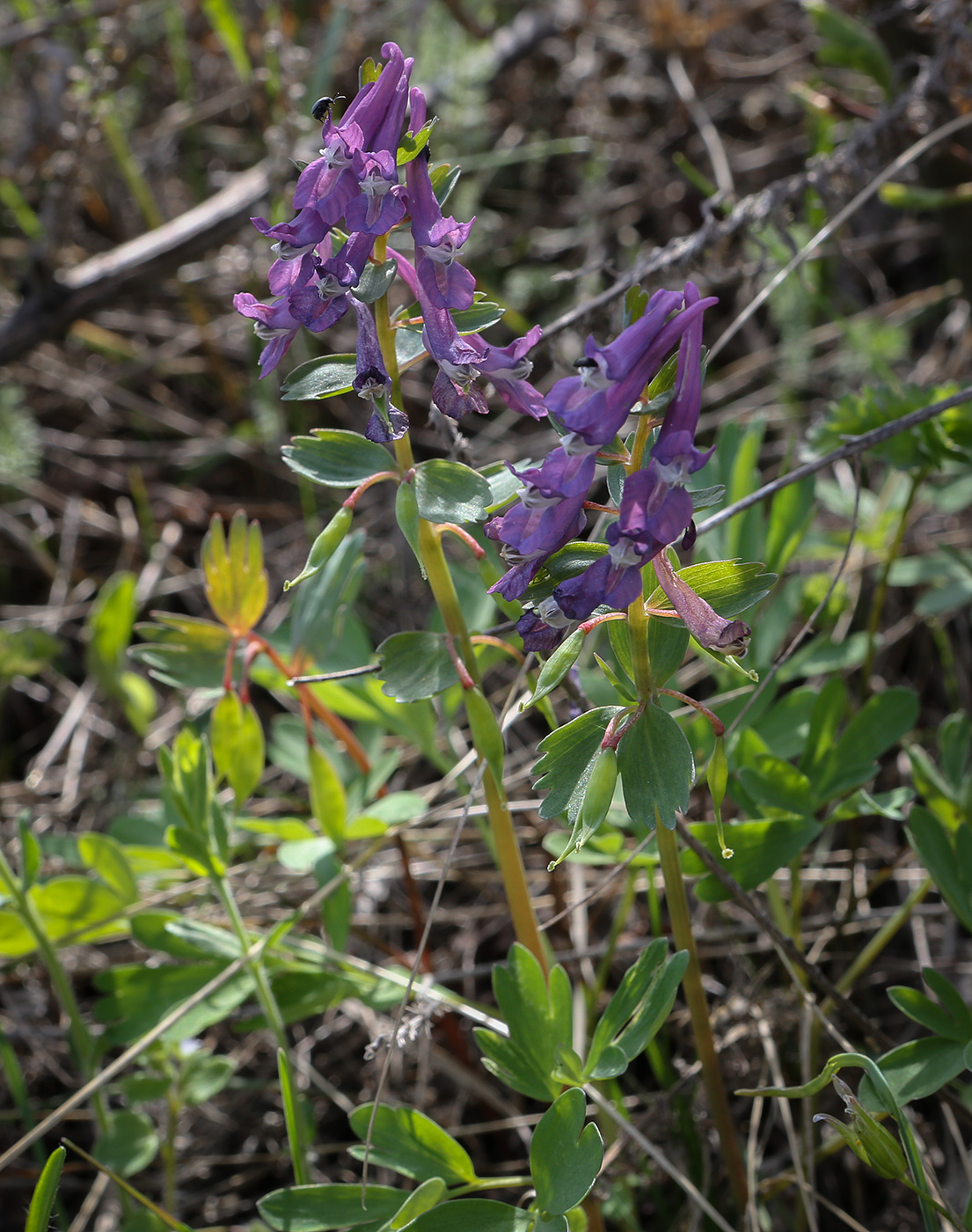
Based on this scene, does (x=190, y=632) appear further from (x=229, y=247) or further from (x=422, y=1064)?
(x=229, y=247)

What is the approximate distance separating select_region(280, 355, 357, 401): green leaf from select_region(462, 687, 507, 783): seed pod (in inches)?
18.5

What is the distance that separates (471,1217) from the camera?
1.33 meters

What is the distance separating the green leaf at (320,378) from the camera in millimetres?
1282

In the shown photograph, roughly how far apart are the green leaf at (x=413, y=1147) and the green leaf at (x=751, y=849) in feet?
1.79

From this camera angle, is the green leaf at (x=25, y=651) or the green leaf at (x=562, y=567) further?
the green leaf at (x=25, y=651)

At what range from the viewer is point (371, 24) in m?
4.14

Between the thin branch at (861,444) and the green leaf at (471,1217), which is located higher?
the thin branch at (861,444)

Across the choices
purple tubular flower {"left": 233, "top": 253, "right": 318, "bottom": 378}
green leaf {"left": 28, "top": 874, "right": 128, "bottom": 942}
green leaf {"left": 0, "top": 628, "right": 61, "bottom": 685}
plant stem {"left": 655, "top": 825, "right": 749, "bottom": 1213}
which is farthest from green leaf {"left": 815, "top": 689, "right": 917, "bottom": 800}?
green leaf {"left": 0, "top": 628, "right": 61, "bottom": 685}

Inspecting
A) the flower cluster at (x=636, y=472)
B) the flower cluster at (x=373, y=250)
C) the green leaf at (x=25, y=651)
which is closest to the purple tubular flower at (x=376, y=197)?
the flower cluster at (x=373, y=250)

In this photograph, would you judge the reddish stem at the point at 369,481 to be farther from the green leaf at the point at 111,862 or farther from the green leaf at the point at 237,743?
the green leaf at the point at 111,862

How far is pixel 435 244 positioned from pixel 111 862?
4.68 ft

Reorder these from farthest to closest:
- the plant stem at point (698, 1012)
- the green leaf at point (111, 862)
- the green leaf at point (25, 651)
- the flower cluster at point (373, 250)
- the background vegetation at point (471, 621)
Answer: the green leaf at point (25, 651) → the green leaf at point (111, 862) → the background vegetation at point (471, 621) → the plant stem at point (698, 1012) → the flower cluster at point (373, 250)

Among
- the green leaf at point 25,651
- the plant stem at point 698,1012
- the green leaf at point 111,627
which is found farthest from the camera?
the green leaf at point 25,651

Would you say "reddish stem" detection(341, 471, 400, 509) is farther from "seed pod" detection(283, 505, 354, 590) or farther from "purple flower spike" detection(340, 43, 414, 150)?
"purple flower spike" detection(340, 43, 414, 150)
